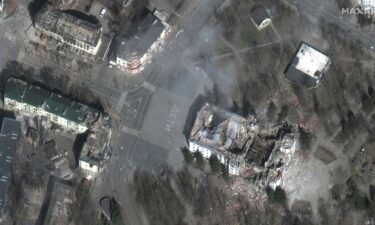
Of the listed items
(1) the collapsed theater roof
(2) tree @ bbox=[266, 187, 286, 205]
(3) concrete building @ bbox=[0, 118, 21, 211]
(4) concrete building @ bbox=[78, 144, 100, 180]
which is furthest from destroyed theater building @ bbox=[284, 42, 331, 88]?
(3) concrete building @ bbox=[0, 118, 21, 211]

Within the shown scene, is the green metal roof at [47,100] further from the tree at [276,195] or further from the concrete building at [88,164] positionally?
the tree at [276,195]

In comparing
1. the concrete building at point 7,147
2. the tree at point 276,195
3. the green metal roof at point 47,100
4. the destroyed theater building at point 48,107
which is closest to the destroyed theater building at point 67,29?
the destroyed theater building at point 48,107

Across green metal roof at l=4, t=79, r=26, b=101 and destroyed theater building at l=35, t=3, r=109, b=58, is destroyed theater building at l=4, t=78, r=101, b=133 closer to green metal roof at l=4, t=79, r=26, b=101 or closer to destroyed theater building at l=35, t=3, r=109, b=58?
green metal roof at l=4, t=79, r=26, b=101

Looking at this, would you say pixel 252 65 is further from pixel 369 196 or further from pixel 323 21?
pixel 369 196

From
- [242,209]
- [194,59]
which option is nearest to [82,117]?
[194,59]
